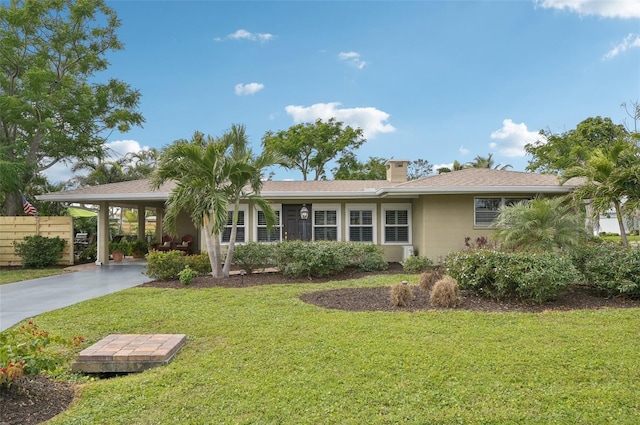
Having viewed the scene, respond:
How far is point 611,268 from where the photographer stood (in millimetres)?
7203

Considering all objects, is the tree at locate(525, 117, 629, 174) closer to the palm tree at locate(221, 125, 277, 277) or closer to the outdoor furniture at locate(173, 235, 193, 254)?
the palm tree at locate(221, 125, 277, 277)

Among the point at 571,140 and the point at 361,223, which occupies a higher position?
the point at 571,140

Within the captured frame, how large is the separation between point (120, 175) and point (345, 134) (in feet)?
55.7

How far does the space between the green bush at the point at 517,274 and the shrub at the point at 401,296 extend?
4.27 feet

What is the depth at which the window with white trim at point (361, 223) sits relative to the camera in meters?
13.8

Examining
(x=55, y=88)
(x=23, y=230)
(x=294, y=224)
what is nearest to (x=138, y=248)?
(x=23, y=230)

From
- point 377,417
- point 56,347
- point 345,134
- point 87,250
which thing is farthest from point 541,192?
point 345,134

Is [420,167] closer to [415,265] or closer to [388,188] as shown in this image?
[388,188]

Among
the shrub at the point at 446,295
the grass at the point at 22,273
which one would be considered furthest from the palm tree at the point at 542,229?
the grass at the point at 22,273

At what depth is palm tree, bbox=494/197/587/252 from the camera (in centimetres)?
802

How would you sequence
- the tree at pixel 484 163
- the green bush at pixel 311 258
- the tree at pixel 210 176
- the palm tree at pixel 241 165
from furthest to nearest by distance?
the tree at pixel 484 163
the green bush at pixel 311 258
the palm tree at pixel 241 165
the tree at pixel 210 176

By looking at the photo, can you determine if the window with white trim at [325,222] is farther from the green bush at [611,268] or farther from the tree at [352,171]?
the tree at [352,171]

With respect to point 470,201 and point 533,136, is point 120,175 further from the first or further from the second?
point 533,136

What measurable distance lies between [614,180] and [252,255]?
29.6 ft
